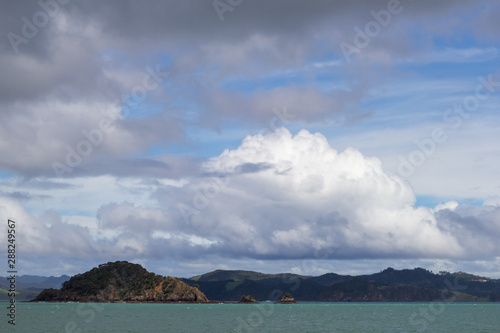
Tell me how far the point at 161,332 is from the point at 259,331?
26295 mm

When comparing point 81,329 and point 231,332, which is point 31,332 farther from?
point 231,332

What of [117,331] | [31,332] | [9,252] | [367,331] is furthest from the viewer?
[367,331]

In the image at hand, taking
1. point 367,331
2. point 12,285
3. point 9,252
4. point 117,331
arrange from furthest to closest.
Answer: point 367,331
point 117,331
point 12,285
point 9,252

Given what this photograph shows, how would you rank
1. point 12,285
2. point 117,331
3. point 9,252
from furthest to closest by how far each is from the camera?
point 117,331, point 12,285, point 9,252

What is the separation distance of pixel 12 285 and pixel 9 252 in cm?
2096

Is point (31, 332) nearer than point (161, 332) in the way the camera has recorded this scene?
Yes

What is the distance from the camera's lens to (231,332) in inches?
5389

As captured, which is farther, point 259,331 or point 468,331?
point 468,331

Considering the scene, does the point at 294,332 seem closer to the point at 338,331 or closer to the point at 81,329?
the point at 338,331

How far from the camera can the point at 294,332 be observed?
14038cm

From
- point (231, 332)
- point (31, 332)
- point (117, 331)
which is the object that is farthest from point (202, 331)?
point (31, 332)

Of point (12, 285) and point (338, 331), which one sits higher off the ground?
point (12, 285)

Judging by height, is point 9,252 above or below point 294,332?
above

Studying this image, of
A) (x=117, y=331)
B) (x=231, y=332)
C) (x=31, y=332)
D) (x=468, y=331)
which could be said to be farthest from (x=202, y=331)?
(x=468, y=331)
